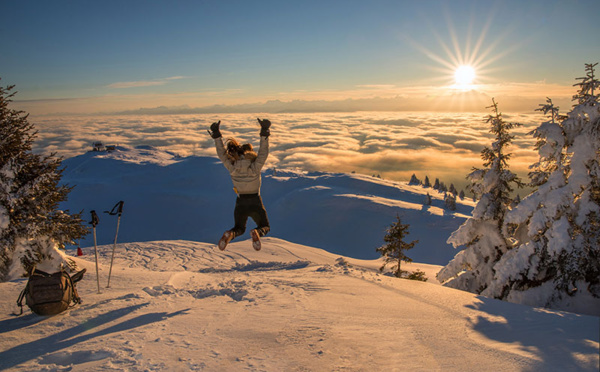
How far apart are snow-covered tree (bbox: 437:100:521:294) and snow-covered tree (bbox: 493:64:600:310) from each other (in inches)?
134

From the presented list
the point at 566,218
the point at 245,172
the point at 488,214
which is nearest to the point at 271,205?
the point at 488,214

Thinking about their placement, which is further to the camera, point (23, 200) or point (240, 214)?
point (23, 200)

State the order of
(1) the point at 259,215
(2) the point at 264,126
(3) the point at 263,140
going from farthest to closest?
(1) the point at 259,215, (3) the point at 263,140, (2) the point at 264,126

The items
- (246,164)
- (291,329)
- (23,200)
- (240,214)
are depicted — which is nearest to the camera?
(291,329)

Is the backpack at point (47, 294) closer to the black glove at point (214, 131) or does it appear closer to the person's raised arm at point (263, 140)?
the black glove at point (214, 131)

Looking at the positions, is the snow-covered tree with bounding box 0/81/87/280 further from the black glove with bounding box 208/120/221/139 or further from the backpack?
the black glove with bounding box 208/120/221/139

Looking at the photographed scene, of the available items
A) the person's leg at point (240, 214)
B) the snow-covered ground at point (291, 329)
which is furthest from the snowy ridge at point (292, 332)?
the person's leg at point (240, 214)

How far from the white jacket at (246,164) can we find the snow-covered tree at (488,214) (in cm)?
1303

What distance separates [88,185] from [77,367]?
11941 cm

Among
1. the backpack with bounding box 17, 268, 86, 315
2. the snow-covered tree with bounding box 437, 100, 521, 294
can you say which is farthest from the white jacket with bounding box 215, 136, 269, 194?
the snow-covered tree with bounding box 437, 100, 521, 294

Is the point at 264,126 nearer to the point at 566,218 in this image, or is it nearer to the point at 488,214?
the point at 566,218

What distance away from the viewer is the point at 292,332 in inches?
214

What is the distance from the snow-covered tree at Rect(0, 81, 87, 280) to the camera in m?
11.4

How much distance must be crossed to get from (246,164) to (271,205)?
A: 293 feet
